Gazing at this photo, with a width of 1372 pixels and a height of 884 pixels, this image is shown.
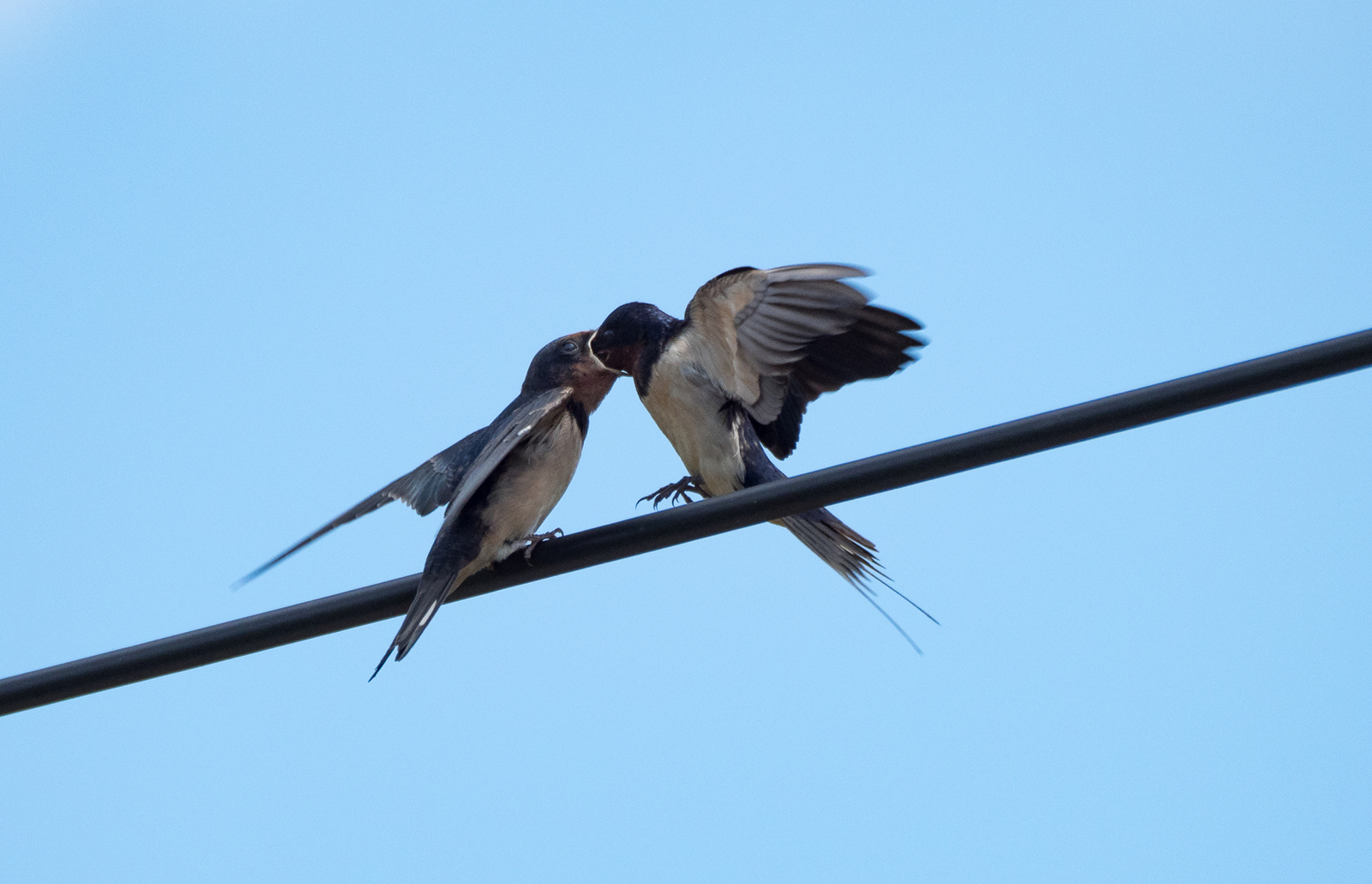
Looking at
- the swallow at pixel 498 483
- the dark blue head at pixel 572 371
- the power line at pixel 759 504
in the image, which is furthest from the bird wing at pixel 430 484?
the power line at pixel 759 504

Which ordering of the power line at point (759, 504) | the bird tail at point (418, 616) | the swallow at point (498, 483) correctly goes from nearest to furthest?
the power line at point (759, 504), the bird tail at point (418, 616), the swallow at point (498, 483)

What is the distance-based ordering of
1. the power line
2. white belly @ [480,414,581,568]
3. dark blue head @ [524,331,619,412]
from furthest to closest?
dark blue head @ [524,331,619,412] < white belly @ [480,414,581,568] < the power line

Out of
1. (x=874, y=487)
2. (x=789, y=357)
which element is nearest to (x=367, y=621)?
(x=874, y=487)

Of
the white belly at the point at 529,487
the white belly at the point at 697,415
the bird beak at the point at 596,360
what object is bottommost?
the white belly at the point at 529,487

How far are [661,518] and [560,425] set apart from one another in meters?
1.46

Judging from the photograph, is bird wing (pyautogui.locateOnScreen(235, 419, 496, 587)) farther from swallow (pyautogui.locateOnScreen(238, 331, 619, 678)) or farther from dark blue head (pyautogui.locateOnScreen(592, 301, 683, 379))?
dark blue head (pyautogui.locateOnScreen(592, 301, 683, 379))

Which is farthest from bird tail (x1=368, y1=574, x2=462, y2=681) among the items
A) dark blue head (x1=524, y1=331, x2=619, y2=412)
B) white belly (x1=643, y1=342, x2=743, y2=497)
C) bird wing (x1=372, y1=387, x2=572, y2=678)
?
white belly (x1=643, y1=342, x2=743, y2=497)

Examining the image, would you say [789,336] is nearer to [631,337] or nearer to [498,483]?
[631,337]

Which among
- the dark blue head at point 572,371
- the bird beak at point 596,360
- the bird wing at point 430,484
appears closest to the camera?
the bird wing at point 430,484

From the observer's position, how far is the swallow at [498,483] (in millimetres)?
3637

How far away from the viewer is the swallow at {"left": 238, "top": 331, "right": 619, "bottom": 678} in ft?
11.9

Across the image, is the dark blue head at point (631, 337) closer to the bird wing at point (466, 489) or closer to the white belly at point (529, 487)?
the bird wing at point (466, 489)

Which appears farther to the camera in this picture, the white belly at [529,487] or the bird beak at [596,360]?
the bird beak at [596,360]

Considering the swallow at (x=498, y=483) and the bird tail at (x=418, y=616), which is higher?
the swallow at (x=498, y=483)
